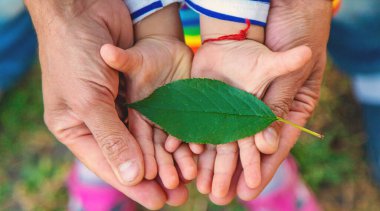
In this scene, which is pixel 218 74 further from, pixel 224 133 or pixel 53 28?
pixel 53 28

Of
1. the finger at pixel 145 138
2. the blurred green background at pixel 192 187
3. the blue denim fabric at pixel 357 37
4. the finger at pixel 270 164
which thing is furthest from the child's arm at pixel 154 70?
the blurred green background at pixel 192 187

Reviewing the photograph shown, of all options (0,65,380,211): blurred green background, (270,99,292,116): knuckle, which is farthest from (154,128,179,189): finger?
(0,65,380,211): blurred green background

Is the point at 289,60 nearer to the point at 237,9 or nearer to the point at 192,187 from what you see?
the point at 237,9

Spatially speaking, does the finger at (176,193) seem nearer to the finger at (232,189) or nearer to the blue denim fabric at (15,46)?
the finger at (232,189)

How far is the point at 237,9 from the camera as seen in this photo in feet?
3.28

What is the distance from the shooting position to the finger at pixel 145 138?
2.97ft

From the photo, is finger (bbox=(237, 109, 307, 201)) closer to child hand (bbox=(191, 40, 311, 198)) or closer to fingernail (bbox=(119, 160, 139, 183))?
child hand (bbox=(191, 40, 311, 198))

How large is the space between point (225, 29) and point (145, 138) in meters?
0.28

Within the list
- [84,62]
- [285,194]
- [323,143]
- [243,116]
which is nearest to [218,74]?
[243,116]

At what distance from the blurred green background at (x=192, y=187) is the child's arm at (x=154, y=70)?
62 cm

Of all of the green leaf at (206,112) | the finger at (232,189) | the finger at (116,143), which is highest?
the green leaf at (206,112)

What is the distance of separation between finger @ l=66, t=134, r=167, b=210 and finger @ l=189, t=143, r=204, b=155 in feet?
0.31

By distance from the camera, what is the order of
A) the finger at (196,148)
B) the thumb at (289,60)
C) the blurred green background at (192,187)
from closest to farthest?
the thumb at (289,60) → the finger at (196,148) → the blurred green background at (192,187)

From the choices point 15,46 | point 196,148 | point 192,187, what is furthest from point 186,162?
point 15,46
